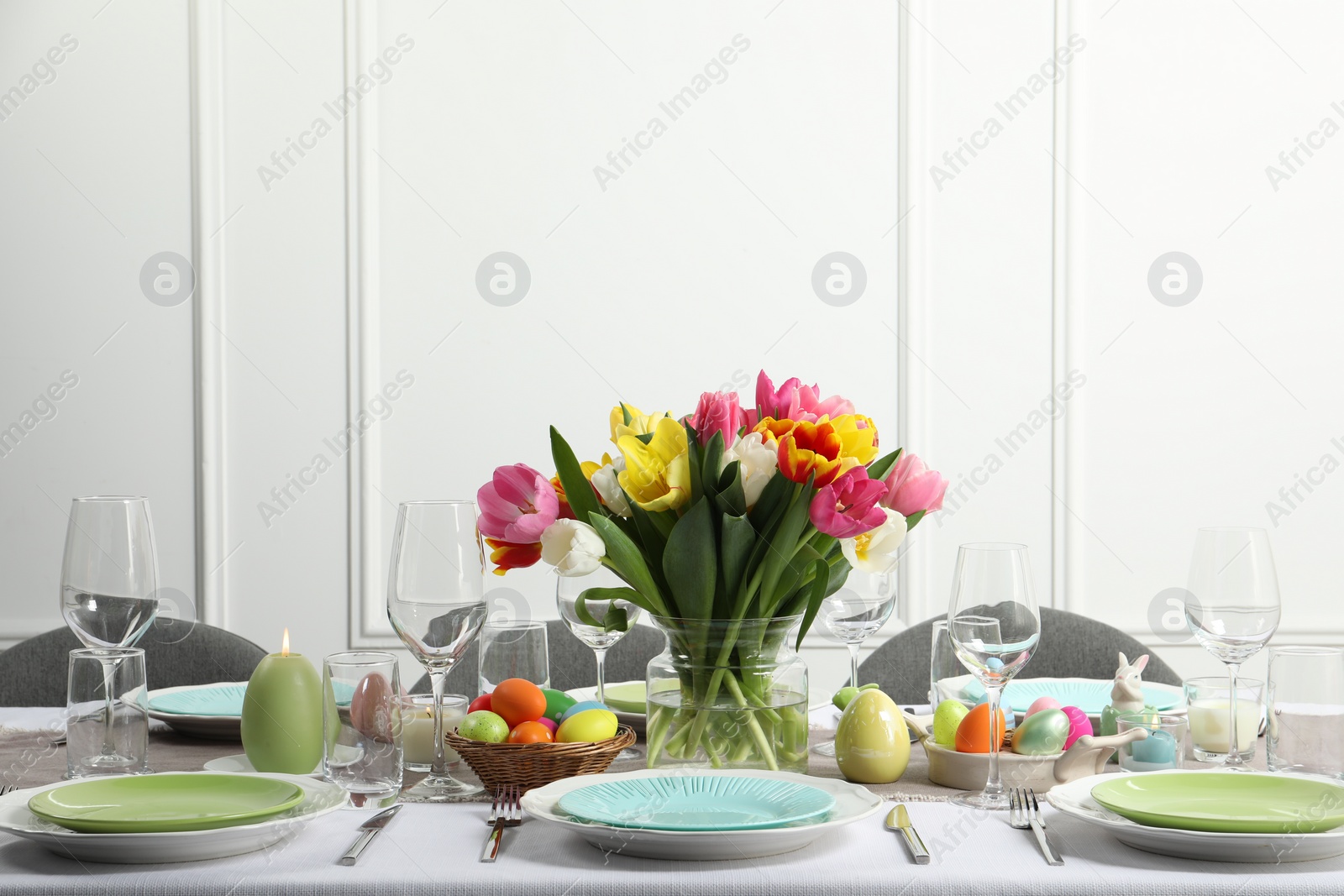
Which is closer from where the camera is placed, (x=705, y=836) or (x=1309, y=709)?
(x=705, y=836)

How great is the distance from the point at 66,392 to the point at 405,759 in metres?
1.93

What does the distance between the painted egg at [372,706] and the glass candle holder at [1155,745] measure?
2.13ft

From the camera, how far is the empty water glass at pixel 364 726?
36.1 inches

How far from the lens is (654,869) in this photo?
0.79m

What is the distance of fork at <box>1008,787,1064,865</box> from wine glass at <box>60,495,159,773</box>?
766mm

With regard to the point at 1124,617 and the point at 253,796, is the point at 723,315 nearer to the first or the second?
the point at 1124,617

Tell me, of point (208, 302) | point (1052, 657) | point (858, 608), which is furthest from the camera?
point (208, 302)

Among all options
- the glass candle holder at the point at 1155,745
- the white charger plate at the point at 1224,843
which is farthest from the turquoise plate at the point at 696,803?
the glass candle holder at the point at 1155,745

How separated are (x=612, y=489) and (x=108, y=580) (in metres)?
0.47

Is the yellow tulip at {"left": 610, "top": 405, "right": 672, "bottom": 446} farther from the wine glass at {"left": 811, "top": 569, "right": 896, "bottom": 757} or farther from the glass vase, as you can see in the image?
the wine glass at {"left": 811, "top": 569, "right": 896, "bottom": 757}

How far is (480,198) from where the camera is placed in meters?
2.61

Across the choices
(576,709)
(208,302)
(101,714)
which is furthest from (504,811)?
(208,302)

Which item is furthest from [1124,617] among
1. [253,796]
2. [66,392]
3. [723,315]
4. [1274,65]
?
[66,392]

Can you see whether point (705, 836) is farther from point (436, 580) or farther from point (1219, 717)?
point (1219, 717)
